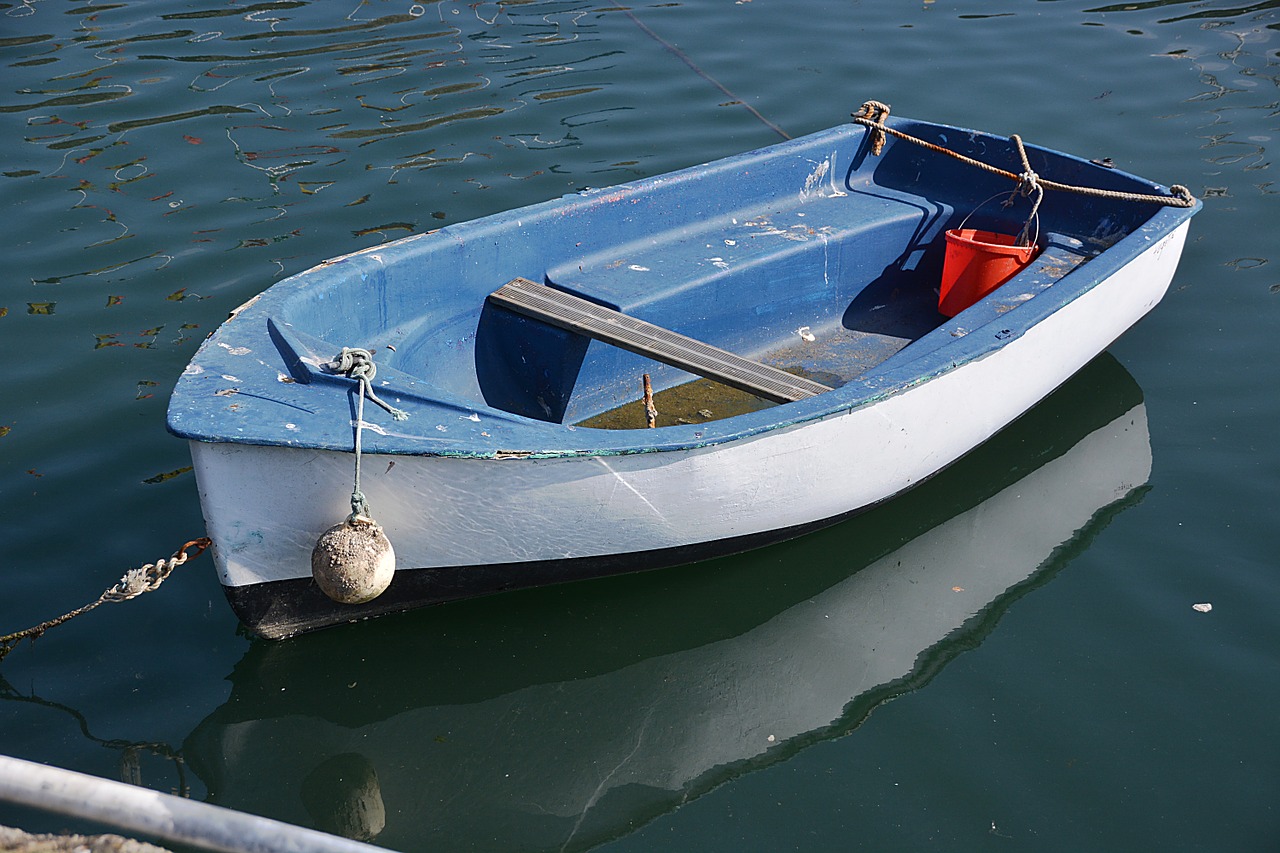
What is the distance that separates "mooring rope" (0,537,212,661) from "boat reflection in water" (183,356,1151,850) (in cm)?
38

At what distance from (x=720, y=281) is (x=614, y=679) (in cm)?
172

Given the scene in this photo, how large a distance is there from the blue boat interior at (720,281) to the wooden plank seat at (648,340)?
0.13m

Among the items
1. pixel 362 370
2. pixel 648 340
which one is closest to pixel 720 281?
pixel 648 340

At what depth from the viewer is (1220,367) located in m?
4.98

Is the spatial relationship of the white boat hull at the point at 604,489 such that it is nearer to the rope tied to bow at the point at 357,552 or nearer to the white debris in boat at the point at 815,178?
the rope tied to bow at the point at 357,552

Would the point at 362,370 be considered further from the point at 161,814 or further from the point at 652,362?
the point at 652,362

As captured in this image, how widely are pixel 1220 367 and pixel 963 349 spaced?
1785 mm

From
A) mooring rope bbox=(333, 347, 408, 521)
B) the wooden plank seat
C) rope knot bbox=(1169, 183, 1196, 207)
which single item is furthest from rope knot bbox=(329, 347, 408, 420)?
rope knot bbox=(1169, 183, 1196, 207)

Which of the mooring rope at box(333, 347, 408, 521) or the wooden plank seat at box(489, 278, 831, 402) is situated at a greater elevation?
the mooring rope at box(333, 347, 408, 521)

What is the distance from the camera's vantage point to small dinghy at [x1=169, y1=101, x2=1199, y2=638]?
10.5 feet

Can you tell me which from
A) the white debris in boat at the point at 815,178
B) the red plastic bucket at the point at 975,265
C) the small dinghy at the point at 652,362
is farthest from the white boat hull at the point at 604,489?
the white debris in boat at the point at 815,178

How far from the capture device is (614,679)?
3.59 metres

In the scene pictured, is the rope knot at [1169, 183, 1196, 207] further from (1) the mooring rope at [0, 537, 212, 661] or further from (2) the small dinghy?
(1) the mooring rope at [0, 537, 212, 661]

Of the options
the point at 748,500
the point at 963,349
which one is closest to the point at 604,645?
the point at 748,500
